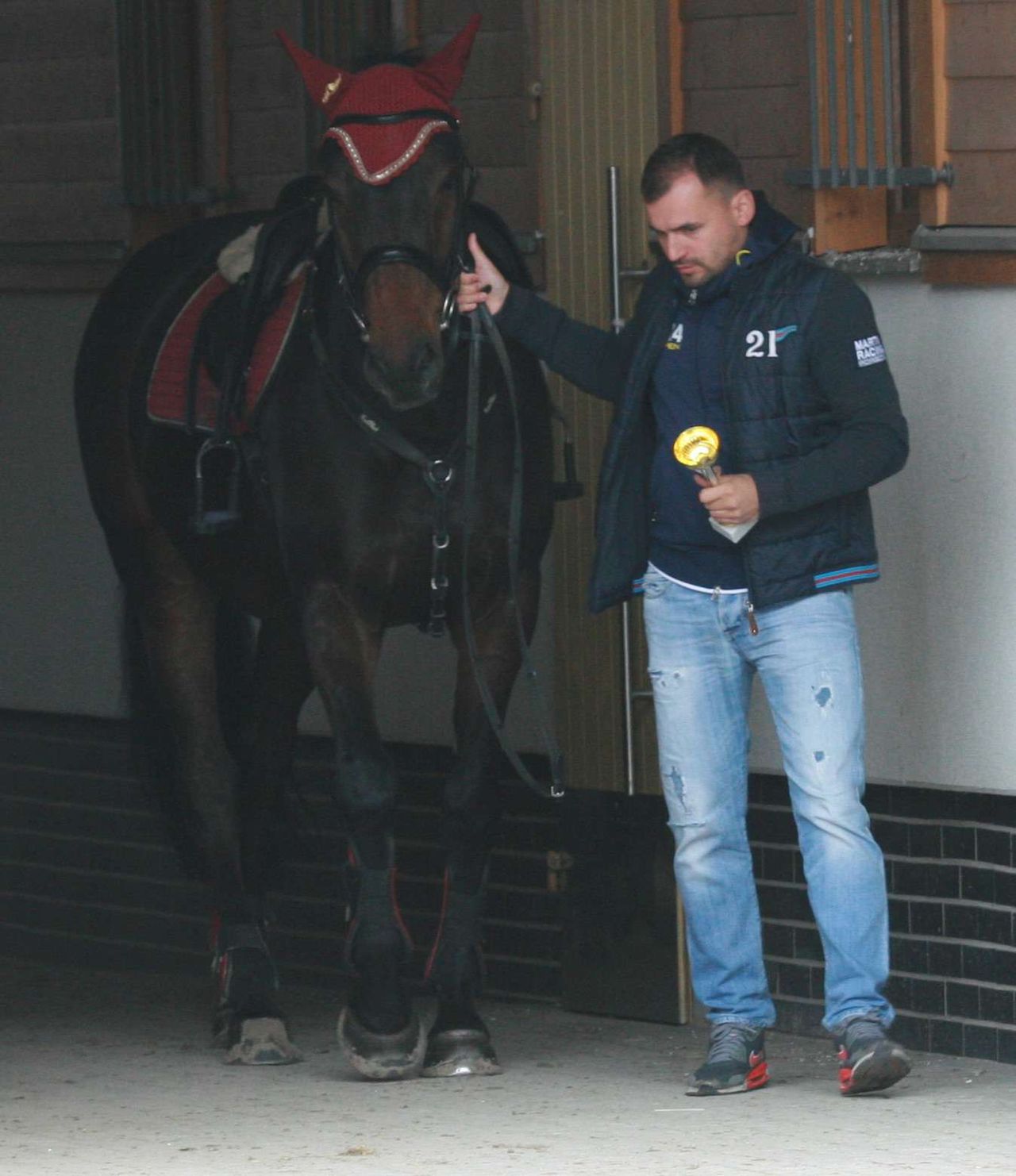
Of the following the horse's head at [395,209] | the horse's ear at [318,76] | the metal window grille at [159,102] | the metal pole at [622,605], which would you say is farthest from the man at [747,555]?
the metal window grille at [159,102]

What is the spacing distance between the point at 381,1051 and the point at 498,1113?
1.34 ft

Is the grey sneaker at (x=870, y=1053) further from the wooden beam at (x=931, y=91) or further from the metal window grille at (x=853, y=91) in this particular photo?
the metal window grille at (x=853, y=91)

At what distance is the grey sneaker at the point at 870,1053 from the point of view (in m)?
5.73

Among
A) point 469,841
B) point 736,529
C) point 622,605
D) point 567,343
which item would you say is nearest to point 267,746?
point 622,605

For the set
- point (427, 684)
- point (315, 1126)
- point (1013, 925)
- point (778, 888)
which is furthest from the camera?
point (427, 684)

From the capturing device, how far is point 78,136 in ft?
27.5

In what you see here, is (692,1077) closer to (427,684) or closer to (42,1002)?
(427,684)

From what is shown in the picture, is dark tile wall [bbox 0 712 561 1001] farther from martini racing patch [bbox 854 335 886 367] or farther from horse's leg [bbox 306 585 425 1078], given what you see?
martini racing patch [bbox 854 335 886 367]

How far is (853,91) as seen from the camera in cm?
648

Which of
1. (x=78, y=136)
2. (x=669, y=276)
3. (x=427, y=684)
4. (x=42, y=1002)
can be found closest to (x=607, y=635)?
(x=427, y=684)

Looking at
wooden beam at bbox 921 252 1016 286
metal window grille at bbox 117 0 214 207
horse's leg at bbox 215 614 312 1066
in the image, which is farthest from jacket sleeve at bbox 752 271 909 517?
metal window grille at bbox 117 0 214 207

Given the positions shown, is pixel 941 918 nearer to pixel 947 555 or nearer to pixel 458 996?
pixel 947 555

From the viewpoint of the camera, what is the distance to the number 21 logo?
18.7 ft

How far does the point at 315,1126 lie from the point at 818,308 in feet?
6.34
